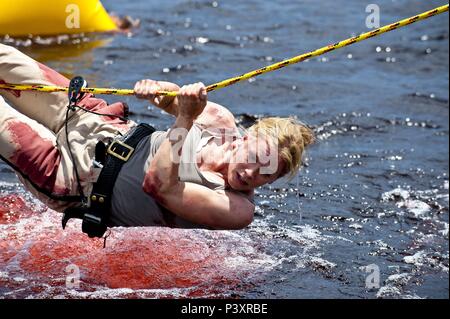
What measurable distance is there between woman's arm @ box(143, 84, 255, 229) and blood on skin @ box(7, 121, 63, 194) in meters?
0.57

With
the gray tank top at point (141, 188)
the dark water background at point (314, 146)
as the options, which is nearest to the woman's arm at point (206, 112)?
the gray tank top at point (141, 188)

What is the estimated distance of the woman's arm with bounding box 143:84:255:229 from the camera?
430 centimetres

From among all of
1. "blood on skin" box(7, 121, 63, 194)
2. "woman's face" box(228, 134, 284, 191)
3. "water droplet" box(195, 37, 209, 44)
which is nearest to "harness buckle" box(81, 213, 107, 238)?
"blood on skin" box(7, 121, 63, 194)

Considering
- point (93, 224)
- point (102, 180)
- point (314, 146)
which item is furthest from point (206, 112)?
point (314, 146)

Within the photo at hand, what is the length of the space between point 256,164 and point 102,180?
81cm

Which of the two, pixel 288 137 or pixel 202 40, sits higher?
pixel 288 137

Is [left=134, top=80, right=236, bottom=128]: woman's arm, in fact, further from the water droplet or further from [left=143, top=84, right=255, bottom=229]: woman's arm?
the water droplet

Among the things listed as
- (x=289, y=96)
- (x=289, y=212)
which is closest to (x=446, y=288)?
(x=289, y=212)

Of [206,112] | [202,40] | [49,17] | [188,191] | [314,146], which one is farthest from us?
[202,40]

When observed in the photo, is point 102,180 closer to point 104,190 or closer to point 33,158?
point 104,190

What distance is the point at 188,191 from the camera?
175 inches

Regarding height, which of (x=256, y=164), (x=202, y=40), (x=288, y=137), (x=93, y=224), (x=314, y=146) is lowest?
(x=314, y=146)

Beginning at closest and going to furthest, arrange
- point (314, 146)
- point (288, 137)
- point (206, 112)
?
point (288, 137) → point (206, 112) → point (314, 146)
